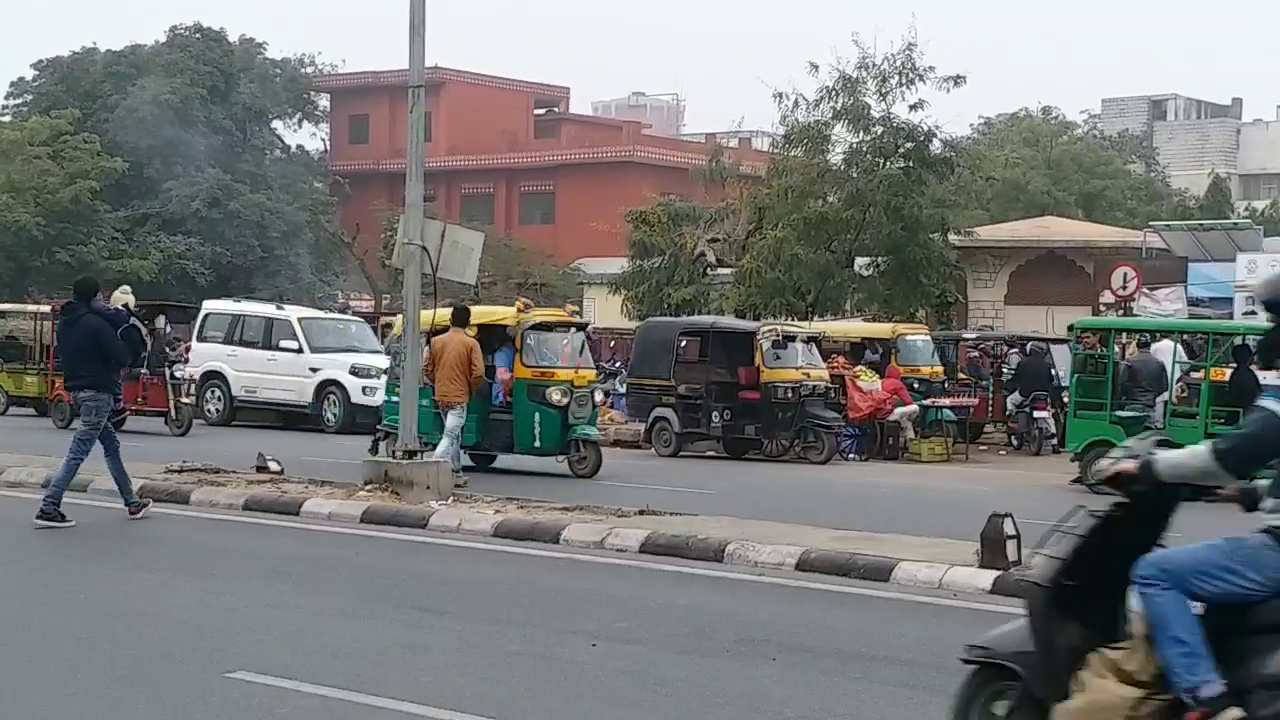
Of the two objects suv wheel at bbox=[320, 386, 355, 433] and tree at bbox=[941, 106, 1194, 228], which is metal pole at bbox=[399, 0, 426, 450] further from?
tree at bbox=[941, 106, 1194, 228]

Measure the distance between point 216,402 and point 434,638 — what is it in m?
19.0

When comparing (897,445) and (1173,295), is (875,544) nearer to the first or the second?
(897,445)

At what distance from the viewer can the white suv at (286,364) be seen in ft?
82.0

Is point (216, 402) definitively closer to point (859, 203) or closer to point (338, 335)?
point (338, 335)

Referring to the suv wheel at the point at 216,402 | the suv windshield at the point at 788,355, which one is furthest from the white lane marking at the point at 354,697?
the suv wheel at the point at 216,402

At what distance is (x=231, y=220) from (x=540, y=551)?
3367cm

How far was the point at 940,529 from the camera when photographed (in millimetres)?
13281

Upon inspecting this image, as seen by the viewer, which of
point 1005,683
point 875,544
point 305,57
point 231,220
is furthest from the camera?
point 305,57

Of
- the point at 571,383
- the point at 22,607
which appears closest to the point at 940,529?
the point at 571,383

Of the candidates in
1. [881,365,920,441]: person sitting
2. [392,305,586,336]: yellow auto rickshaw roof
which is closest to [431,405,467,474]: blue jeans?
[392,305,586,336]: yellow auto rickshaw roof

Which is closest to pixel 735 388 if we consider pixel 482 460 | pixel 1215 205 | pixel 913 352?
pixel 913 352

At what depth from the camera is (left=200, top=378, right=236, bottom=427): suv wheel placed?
85.8ft

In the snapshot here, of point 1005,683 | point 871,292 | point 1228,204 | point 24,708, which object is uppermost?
point 1228,204

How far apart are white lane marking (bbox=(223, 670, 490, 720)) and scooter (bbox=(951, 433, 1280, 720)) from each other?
8.11 ft
